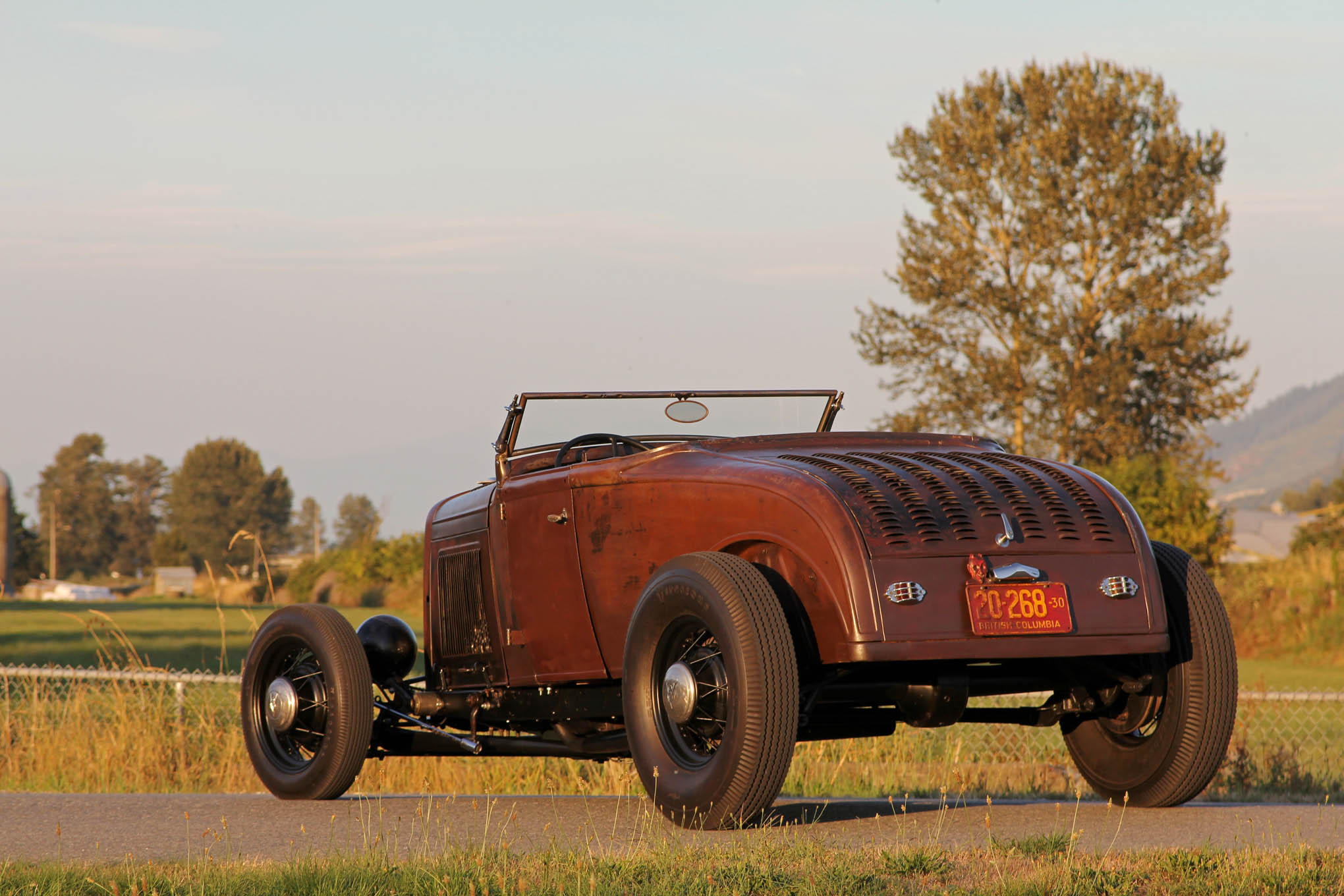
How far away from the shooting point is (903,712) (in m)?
5.75

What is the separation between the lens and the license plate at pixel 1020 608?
208 inches

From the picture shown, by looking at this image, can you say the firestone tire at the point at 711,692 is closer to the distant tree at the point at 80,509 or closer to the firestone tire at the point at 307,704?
the firestone tire at the point at 307,704

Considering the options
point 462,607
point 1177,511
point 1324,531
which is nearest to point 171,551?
point 1324,531

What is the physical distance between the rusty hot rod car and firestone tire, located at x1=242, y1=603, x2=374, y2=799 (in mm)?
16

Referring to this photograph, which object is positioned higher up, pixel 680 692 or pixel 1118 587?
pixel 1118 587

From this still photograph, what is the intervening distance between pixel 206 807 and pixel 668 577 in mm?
2764

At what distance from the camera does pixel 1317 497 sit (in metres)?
143

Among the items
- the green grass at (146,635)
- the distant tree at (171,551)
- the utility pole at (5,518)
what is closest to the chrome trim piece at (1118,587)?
the green grass at (146,635)

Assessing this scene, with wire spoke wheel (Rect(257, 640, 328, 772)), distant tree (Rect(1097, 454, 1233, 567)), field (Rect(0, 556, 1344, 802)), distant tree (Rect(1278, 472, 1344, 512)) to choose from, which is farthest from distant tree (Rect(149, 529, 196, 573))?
wire spoke wheel (Rect(257, 640, 328, 772))

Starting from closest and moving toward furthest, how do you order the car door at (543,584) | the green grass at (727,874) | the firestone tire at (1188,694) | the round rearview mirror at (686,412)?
the green grass at (727,874) < the firestone tire at (1188,694) < the car door at (543,584) < the round rearview mirror at (686,412)

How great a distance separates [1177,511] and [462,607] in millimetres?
30362

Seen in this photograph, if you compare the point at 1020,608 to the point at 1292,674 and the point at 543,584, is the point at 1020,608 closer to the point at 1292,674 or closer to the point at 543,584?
the point at 543,584

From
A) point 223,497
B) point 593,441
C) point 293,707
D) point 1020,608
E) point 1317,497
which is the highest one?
point 223,497

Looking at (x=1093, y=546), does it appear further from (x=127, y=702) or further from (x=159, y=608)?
(x=159, y=608)
